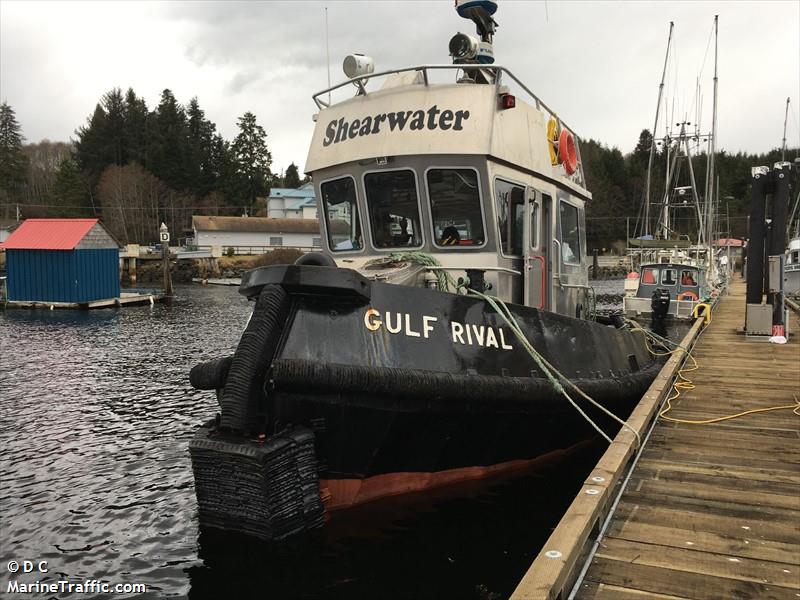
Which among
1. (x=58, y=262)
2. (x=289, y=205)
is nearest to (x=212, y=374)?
(x=58, y=262)

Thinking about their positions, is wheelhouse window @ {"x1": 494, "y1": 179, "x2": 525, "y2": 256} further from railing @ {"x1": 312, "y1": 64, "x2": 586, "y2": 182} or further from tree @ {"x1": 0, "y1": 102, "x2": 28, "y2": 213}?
tree @ {"x1": 0, "y1": 102, "x2": 28, "y2": 213}

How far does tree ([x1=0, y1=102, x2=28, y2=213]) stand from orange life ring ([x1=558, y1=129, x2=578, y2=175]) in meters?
96.3

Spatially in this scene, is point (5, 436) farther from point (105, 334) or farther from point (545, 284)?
point (105, 334)

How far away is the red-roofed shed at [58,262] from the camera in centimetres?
2944

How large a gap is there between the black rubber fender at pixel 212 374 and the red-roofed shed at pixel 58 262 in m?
27.4

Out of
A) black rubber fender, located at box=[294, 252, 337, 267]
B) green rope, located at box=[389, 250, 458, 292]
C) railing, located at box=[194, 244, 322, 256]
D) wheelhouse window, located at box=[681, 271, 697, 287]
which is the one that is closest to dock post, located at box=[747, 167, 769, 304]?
green rope, located at box=[389, 250, 458, 292]

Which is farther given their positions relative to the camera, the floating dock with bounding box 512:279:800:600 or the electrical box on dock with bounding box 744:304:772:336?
the electrical box on dock with bounding box 744:304:772:336

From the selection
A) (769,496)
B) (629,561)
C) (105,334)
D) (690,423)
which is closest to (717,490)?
(769,496)

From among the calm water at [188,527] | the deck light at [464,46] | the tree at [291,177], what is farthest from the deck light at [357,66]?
the tree at [291,177]

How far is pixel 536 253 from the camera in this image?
268 inches

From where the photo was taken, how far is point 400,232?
21.7 feet

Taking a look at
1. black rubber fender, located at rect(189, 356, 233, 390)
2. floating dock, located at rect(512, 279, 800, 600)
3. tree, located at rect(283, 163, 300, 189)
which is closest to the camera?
floating dock, located at rect(512, 279, 800, 600)

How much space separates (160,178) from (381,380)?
302ft

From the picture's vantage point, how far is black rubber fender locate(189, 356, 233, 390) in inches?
195
